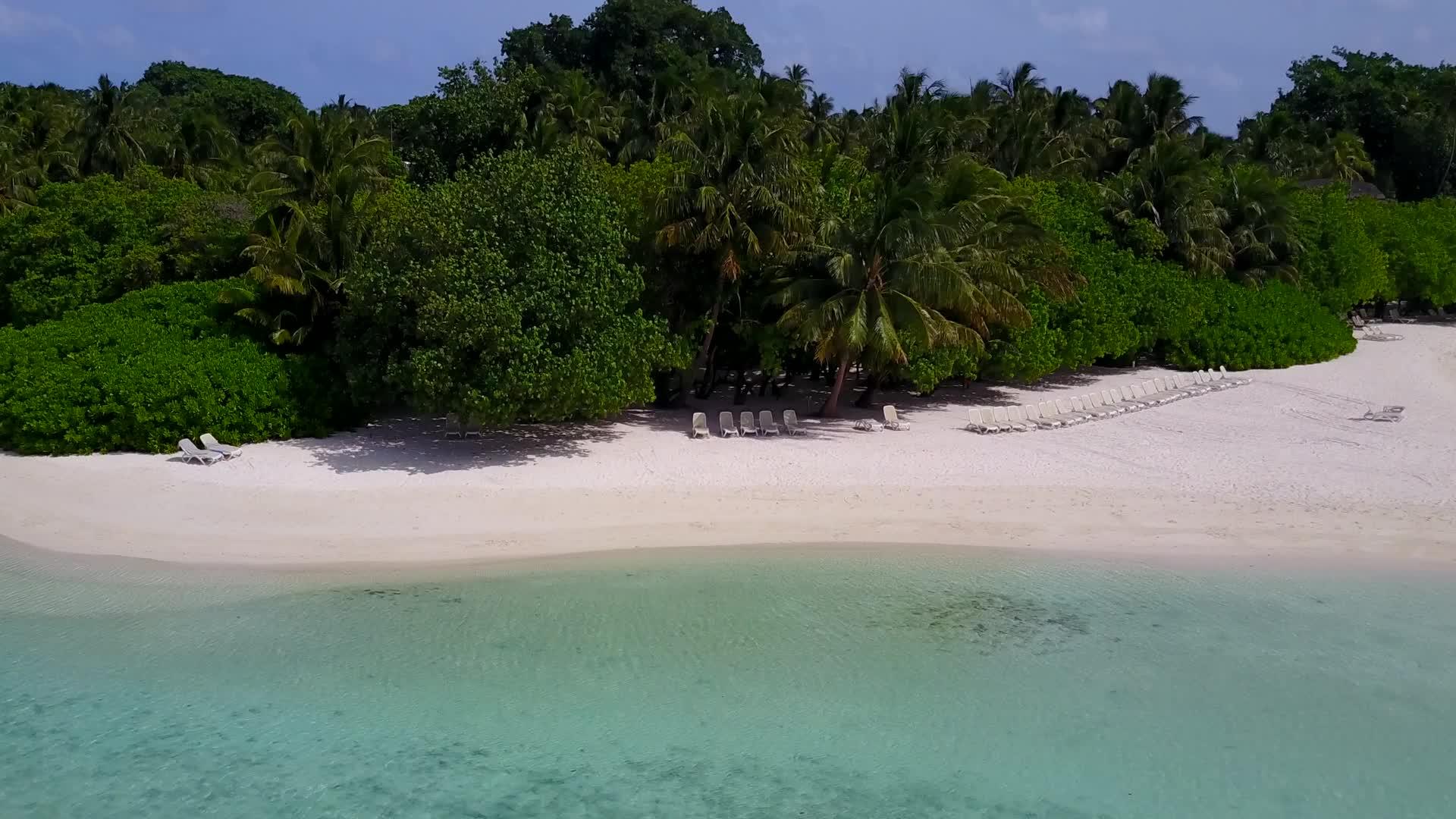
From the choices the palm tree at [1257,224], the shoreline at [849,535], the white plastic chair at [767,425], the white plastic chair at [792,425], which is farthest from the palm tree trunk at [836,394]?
the palm tree at [1257,224]

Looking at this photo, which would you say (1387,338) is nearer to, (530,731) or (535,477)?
(535,477)

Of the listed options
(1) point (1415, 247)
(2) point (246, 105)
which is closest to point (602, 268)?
(1) point (1415, 247)

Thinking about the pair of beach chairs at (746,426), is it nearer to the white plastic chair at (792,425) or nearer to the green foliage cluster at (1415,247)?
the white plastic chair at (792,425)

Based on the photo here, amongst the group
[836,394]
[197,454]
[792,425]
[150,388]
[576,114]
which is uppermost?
[576,114]

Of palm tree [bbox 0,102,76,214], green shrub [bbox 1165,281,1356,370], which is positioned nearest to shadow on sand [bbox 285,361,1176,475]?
green shrub [bbox 1165,281,1356,370]

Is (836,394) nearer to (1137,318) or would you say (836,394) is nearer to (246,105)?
(1137,318)
